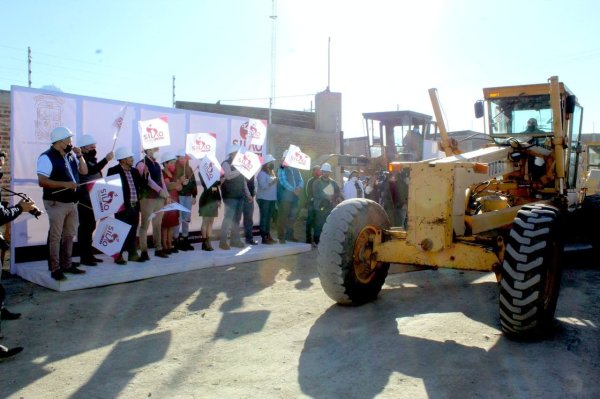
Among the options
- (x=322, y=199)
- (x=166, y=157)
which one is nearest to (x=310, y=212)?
(x=322, y=199)

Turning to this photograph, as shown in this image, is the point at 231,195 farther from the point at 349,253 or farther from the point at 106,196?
the point at 349,253

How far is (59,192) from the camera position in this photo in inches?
246

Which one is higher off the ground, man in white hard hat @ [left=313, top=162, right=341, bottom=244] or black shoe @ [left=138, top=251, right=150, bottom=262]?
man in white hard hat @ [left=313, top=162, right=341, bottom=244]

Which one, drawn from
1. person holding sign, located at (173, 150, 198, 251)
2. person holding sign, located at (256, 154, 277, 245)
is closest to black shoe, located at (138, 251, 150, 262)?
person holding sign, located at (173, 150, 198, 251)

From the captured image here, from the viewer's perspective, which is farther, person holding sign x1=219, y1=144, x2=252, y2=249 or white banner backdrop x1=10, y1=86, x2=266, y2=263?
person holding sign x1=219, y1=144, x2=252, y2=249

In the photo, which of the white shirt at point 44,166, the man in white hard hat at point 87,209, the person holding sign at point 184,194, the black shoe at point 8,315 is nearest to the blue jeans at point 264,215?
the person holding sign at point 184,194

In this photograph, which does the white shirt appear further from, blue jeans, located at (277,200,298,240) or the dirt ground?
blue jeans, located at (277,200,298,240)

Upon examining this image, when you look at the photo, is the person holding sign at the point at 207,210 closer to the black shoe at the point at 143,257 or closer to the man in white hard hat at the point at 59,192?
the black shoe at the point at 143,257

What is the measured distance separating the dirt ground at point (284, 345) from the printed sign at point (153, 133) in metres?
2.31

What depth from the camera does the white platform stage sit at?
6526 mm

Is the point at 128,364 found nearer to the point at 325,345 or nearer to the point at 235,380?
the point at 235,380

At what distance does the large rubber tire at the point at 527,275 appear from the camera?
4.27m

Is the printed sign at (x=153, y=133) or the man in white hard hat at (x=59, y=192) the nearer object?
the man in white hard hat at (x=59, y=192)

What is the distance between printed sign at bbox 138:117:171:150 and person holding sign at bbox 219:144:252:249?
1.37 meters
